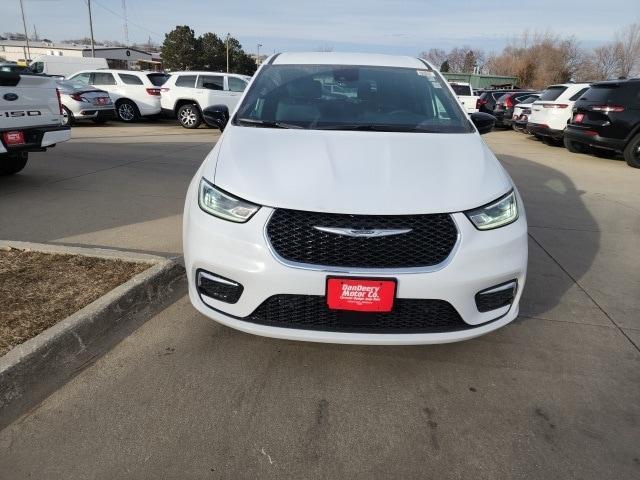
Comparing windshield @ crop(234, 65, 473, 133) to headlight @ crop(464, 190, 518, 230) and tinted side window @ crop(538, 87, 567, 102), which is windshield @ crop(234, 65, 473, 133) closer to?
headlight @ crop(464, 190, 518, 230)

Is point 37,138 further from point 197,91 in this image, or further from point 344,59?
point 197,91

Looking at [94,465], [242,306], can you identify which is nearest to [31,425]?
[94,465]

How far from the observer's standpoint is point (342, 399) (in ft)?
8.14

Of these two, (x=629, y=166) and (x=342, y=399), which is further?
(x=629, y=166)

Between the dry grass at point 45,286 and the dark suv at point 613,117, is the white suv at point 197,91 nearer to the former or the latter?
the dark suv at point 613,117

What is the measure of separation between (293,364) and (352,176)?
110cm

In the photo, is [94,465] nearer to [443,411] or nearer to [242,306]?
[242,306]

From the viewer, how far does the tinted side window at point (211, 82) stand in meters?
14.7

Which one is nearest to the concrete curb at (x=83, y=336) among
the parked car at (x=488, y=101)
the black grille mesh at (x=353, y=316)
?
the black grille mesh at (x=353, y=316)

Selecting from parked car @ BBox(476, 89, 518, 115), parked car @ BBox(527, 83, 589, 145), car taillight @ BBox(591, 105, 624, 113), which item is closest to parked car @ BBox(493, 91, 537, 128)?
parked car @ BBox(476, 89, 518, 115)

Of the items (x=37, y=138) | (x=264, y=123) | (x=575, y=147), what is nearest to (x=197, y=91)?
(x=37, y=138)

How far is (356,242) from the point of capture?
2.29m

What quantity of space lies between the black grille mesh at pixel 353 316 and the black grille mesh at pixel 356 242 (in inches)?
7.6

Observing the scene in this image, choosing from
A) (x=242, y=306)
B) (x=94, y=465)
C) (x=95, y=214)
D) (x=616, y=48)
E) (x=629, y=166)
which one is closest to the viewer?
(x=94, y=465)
